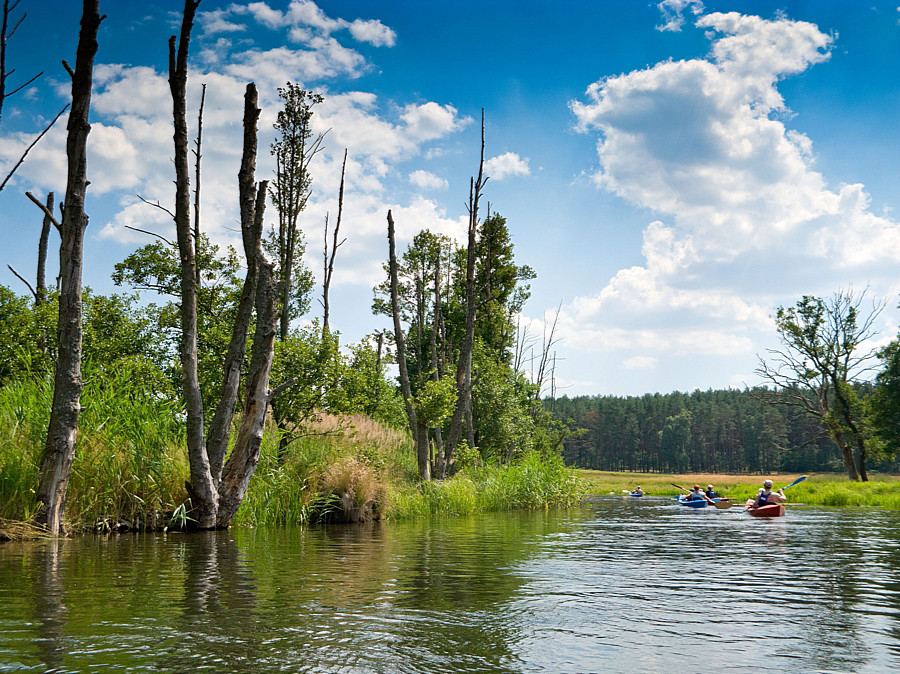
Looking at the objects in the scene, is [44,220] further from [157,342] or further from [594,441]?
[594,441]

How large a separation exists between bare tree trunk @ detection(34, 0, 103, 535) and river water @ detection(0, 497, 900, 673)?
2.87ft

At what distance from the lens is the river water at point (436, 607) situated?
3.99 m

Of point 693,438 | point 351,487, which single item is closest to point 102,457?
point 351,487

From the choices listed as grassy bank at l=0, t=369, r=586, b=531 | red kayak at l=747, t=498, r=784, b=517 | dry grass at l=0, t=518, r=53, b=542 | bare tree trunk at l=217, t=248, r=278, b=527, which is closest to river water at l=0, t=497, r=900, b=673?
dry grass at l=0, t=518, r=53, b=542

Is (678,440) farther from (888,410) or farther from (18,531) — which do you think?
(18,531)

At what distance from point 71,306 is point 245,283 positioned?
124 inches

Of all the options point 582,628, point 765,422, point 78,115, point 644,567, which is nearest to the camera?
point 582,628

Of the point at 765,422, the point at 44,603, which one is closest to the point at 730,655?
the point at 44,603

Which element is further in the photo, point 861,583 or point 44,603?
point 861,583

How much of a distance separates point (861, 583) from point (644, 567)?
2.35 metres

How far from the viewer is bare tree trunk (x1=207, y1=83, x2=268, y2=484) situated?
12.3 meters

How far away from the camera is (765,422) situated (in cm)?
12625

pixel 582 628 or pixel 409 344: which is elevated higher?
pixel 409 344

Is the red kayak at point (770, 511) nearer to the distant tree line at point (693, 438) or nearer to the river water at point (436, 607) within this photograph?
the river water at point (436, 607)
